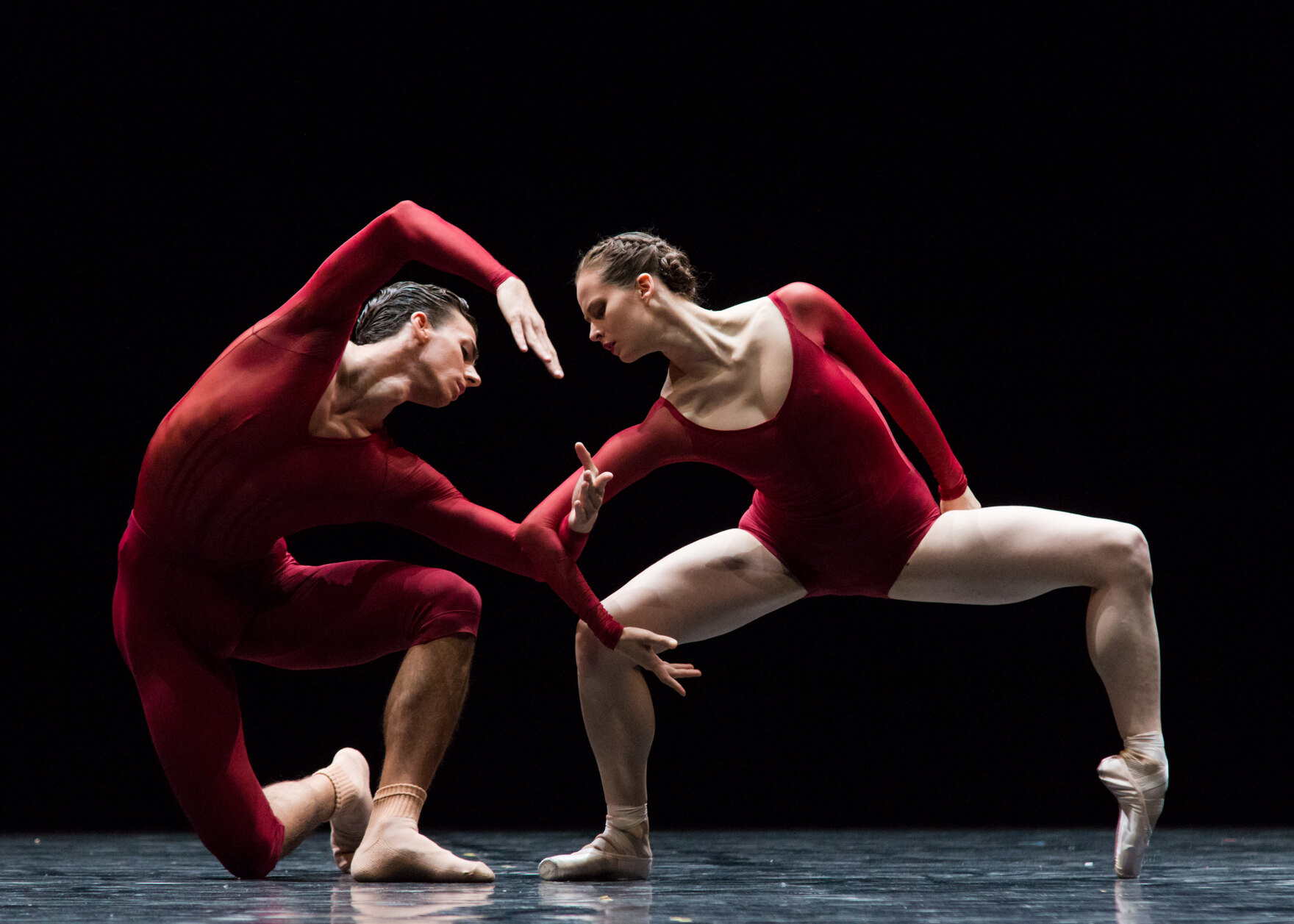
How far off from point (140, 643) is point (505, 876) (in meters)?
0.77

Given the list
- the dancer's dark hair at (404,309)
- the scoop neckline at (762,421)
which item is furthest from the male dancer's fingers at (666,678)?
the dancer's dark hair at (404,309)

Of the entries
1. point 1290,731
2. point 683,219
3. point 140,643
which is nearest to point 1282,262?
point 1290,731

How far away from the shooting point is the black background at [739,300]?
3824 mm

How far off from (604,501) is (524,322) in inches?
13.5

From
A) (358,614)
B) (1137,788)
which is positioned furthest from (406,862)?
(1137,788)

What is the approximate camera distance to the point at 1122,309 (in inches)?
154

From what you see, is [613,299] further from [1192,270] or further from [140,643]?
[1192,270]

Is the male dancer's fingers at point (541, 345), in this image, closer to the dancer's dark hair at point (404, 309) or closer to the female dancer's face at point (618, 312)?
the female dancer's face at point (618, 312)

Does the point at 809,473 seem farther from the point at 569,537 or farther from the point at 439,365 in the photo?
the point at 439,365

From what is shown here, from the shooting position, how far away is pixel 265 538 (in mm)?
2287

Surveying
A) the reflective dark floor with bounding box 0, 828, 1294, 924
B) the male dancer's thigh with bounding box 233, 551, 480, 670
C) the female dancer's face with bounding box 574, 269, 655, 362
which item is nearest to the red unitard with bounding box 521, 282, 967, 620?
the female dancer's face with bounding box 574, 269, 655, 362

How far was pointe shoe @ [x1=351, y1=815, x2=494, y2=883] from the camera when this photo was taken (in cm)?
209

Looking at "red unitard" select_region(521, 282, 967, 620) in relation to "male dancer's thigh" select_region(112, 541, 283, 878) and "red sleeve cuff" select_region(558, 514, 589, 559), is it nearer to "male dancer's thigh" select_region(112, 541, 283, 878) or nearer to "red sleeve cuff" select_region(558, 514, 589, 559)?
"red sleeve cuff" select_region(558, 514, 589, 559)

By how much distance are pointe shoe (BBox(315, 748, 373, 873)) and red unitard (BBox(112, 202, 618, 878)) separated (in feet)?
0.54
